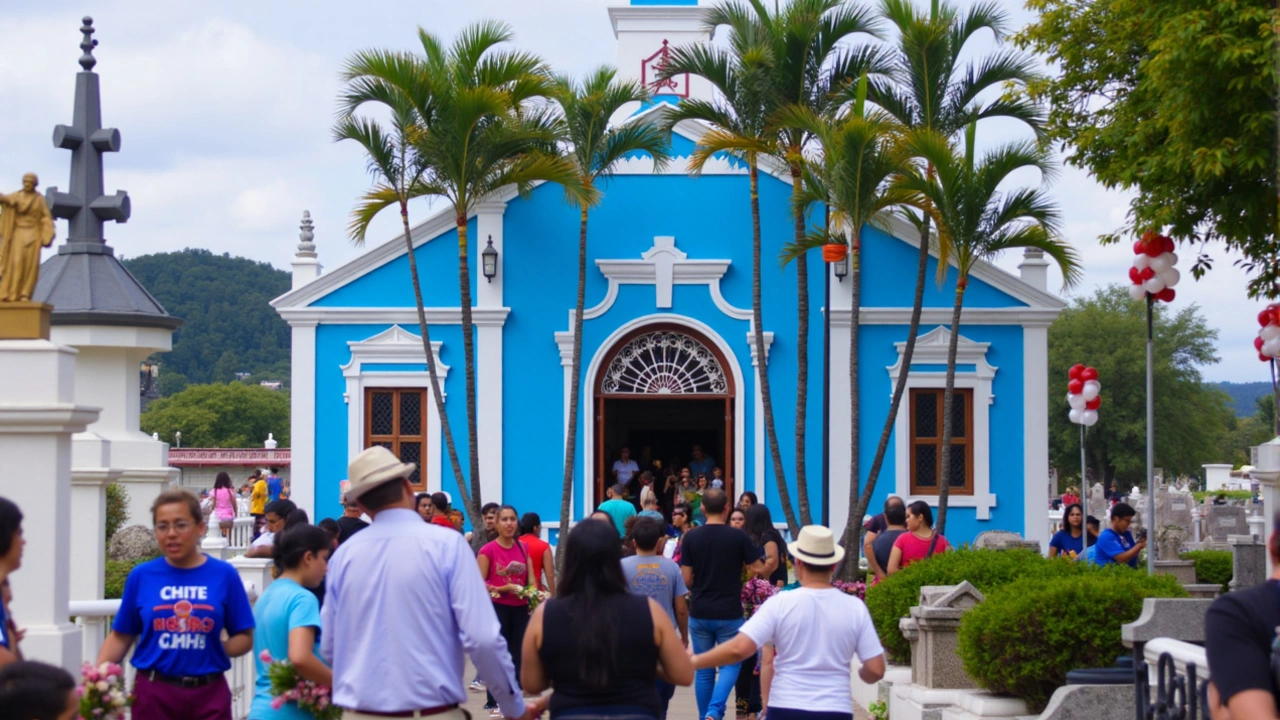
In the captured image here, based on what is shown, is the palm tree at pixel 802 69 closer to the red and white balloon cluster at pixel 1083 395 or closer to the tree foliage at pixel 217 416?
the red and white balloon cluster at pixel 1083 395

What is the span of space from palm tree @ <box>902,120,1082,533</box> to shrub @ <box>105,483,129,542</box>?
30.9ft

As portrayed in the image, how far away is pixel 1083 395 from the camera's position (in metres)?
17.8

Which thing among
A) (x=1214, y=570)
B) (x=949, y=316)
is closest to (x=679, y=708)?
(x=1214, y=570)

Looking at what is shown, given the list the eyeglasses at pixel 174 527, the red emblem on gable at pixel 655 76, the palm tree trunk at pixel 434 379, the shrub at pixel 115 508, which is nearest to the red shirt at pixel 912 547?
the eyeglasses at pixel 174 527

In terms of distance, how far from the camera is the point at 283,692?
5.75 metres

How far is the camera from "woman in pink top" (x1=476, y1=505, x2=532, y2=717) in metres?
10.3

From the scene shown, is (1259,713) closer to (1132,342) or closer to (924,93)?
(924,93)

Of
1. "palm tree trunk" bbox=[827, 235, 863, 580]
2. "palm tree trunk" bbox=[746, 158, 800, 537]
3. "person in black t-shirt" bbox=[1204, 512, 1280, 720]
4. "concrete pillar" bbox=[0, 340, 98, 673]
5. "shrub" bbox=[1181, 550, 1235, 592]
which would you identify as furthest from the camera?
"palm tree trunk" bbox=[746, 158, 800, 537]

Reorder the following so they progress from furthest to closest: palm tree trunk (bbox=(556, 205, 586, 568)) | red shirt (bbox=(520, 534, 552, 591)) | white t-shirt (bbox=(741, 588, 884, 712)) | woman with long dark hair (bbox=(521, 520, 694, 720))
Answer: palm tree trunk (bbox=(556, 205, 586, 568)) → red shirt (bbox=(520, 534, 552, 591)) → white t-shirt (bbox=(741, 588, 884, 712)) → woman with long dark hair (bbox=(521, 520, 694, 720))

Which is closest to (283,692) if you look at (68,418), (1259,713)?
(68,418)

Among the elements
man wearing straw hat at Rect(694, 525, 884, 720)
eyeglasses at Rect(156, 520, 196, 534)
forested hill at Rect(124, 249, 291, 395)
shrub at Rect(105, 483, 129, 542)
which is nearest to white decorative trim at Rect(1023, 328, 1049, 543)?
shrub at Rect(105, 483, 129, 542)

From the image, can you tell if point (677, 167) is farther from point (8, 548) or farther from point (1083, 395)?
point (8, 548)

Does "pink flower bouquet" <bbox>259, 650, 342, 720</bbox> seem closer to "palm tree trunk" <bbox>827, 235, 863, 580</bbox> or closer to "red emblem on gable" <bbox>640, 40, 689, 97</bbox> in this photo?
"palm tree trunk" <bbox>827, 235, 863, 580</bbox>

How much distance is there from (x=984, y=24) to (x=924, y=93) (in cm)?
109
